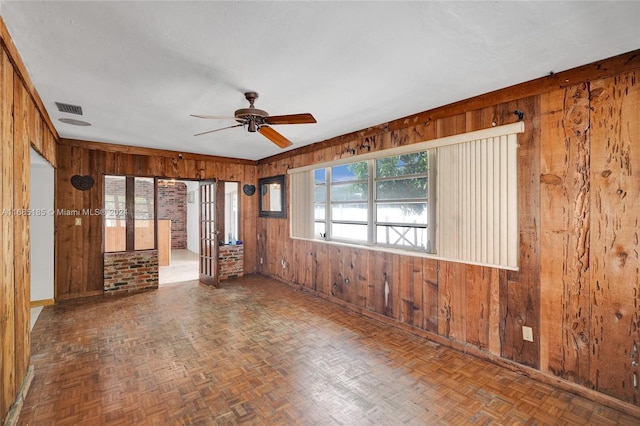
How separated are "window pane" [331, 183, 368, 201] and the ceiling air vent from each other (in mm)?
3282

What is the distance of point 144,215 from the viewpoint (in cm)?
547

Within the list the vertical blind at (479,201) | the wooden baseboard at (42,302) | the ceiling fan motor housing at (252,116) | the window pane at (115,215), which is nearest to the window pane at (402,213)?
the vertical blind at (479,201)

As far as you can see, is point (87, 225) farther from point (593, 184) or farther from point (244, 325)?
point (593, 184)

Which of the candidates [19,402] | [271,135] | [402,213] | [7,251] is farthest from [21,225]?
[402,213]

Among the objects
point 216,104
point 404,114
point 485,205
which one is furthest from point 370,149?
point 216,104

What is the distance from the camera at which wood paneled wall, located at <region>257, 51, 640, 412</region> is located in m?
2.11

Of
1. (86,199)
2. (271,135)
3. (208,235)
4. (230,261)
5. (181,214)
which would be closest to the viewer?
(271,135)

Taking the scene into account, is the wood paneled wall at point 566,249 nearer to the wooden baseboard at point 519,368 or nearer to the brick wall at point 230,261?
the wooden baseboard at point 519,368

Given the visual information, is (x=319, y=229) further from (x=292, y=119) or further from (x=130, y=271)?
(x=130, y=271)

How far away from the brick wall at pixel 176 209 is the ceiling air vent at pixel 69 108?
696 cm

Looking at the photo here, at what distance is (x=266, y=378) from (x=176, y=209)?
9098 mm

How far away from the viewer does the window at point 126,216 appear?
507 cm

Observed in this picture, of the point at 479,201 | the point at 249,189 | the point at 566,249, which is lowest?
the point at 566,249

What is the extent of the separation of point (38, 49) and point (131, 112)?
1.32m
